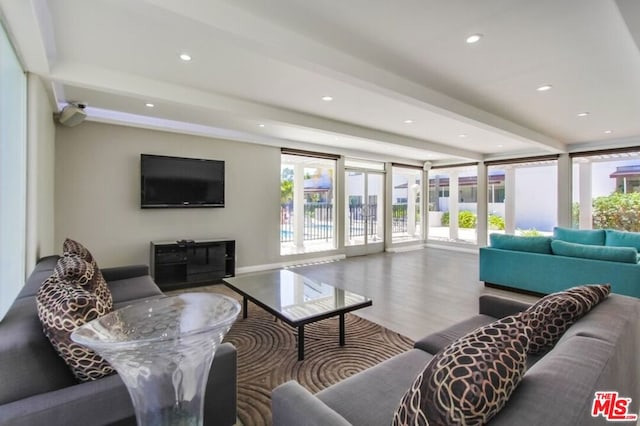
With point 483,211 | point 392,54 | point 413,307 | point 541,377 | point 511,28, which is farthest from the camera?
point 483,211

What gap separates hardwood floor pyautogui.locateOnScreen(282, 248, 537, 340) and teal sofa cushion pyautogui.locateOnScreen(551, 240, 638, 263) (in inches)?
29.4

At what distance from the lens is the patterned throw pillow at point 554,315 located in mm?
1429

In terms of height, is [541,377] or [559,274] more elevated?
[541,377]

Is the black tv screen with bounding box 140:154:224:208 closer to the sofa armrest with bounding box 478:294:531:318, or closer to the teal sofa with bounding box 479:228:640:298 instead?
the sofa armrest with bounding box 478:294:531:318

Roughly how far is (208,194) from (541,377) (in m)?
4.94

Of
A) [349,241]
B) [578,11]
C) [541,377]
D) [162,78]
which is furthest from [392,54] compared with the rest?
[349,241]

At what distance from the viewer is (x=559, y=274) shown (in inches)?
157

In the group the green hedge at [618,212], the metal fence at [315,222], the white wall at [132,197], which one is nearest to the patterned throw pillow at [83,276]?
the white wall at [132,197]

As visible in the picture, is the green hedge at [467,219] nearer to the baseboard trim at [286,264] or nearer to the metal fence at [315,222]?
the baseboard trim at [286,264]

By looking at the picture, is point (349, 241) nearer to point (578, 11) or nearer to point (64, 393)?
point (578, 11)

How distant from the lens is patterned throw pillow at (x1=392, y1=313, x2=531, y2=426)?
80 centimetres

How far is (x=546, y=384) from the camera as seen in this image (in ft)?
3.00

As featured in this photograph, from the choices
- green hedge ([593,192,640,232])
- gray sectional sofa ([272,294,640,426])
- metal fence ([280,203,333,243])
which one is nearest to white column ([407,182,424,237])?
metal fence ([280,203,333,243])

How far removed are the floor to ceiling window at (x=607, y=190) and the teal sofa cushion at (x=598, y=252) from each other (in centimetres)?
321
